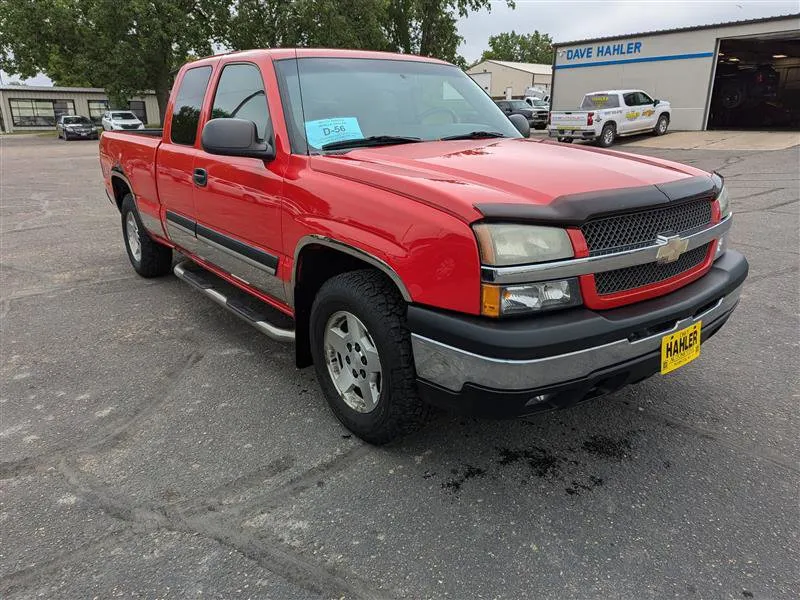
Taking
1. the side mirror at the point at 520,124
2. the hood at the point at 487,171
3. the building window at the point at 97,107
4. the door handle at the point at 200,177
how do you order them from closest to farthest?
the hood at the point at 487,171
the door handle at the point at 200,177
the side mirror at the point at 520,124
the building window at the point at 97,107

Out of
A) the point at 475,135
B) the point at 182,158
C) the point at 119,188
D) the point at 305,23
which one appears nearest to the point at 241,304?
the point at 182,158

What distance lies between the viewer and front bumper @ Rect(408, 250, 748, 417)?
209 centimetres

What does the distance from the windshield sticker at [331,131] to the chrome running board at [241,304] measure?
1.06m

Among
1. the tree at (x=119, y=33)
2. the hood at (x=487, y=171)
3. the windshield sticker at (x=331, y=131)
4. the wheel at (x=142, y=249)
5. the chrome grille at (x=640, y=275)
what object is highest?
the tree at (x=119, y=33)

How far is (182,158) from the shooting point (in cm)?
411

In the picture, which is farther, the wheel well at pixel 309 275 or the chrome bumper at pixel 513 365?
the wheel well at pixel 309 275

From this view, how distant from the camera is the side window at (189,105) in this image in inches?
160

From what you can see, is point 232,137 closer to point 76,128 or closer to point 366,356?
point 366,356

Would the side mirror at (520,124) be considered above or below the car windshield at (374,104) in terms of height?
below

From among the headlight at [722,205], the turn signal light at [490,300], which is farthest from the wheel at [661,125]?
the turn signal light at [490,300]

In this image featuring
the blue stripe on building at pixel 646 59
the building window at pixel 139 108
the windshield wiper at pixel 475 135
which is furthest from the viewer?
the building window at pixel 139 108

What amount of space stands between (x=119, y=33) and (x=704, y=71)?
3044 centimetres

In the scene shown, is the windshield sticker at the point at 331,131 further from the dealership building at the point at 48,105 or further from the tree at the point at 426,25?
the dealership building at the point at 48,105

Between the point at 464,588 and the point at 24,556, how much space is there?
1.66 meters
